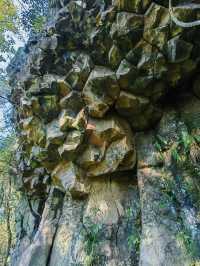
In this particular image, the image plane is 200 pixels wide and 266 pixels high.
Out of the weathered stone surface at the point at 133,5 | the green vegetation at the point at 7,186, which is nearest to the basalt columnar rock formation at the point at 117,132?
the weathered stone surface at the point at 133,5

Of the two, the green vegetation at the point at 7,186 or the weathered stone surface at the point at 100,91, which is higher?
the weathered stone surface at the point at 100,91

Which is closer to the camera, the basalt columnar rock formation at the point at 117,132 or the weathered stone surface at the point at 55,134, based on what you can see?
the basalt columnar rock formation at the point at 117,132

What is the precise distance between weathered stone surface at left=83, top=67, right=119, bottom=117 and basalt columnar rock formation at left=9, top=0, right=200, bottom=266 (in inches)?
1.0

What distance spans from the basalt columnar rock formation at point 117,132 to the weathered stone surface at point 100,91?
0.09 ft

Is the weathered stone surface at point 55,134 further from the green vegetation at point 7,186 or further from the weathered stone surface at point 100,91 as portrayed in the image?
the green vegetation at point 7,186

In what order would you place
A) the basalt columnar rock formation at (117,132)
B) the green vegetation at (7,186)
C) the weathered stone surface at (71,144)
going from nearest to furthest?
the basalt columnar rock formation at (117,132)
the weathered stone surface at (71,144)
the green vegetation at (7,186)

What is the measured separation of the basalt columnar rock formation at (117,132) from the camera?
6.69 m

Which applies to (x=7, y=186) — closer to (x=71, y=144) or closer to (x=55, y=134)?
(x=55, y=134)

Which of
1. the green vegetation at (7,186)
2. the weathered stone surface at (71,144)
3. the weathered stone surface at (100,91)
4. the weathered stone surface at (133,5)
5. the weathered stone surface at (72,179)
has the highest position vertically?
the weathered stone surface at (133,5)

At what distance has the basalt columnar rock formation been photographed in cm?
669

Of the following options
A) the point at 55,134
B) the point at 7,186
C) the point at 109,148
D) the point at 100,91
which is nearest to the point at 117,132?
the point at 109,148

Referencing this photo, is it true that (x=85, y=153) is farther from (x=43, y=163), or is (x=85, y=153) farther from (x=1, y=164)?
(x=1, y=164)

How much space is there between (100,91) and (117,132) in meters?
1.19

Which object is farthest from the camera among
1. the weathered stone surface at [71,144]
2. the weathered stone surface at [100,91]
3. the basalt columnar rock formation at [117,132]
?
the weathered stone surface at [71,144]
